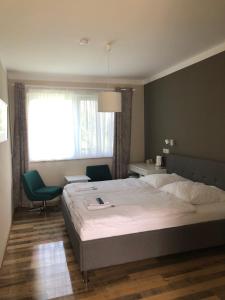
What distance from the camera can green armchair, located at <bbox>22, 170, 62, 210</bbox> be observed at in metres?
4.46

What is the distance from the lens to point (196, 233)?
112 inches

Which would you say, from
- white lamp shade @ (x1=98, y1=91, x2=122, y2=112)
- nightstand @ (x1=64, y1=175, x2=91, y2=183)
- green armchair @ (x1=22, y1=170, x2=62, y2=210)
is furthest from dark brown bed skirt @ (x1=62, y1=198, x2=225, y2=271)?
nightstand @ (x1=64, y1=175, x2=91, y2=183)

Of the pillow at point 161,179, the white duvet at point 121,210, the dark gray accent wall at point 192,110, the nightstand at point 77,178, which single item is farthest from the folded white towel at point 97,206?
the nightstand at point 77,178

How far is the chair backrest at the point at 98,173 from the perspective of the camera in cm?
519

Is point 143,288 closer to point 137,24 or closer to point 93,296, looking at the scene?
point 93,296

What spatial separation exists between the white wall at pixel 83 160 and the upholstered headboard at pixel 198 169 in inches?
47.2

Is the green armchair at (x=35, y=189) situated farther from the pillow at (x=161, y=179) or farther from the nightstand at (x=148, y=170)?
the pillow at (x=161, y=179)

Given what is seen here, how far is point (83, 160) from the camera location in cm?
538

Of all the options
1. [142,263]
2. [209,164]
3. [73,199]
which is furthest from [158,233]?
[209,164]

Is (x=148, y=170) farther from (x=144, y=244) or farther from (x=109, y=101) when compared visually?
(x=144, y=244)

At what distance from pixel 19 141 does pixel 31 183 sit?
865 mm

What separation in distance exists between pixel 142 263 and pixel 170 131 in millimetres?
2598

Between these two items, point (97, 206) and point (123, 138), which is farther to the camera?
point (123, 138)

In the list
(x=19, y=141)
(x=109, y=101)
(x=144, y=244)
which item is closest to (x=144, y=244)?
(x=144, y=244)
